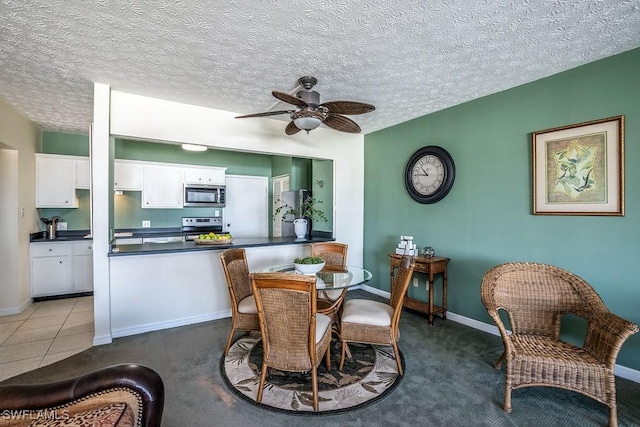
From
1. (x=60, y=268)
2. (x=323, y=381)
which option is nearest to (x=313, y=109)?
(x=323, y=381)

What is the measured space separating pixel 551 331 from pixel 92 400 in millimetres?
2904

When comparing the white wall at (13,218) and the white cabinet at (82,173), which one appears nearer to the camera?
the white wall at (13,218)

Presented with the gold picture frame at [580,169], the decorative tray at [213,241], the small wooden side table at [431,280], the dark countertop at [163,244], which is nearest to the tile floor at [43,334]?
the dark countertop at [163,244]

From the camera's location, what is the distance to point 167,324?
3.36m

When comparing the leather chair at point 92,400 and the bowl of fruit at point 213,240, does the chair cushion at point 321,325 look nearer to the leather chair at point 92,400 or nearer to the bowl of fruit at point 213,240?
the leather chair at point 92,400

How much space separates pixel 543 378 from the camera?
198 centimetres

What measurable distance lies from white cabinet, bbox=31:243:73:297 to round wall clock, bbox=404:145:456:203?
16.6 feet

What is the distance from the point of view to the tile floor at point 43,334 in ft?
8.65

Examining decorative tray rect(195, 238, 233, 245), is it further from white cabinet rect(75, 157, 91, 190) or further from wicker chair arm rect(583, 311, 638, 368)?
wicker chair arm rect(583, 311, 638, 368)

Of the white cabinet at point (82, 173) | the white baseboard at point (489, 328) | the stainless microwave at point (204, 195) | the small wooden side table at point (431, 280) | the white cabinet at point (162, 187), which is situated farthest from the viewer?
the stainless microwave at point (204, 195)

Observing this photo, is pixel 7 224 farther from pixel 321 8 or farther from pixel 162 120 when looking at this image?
pixel 321 8

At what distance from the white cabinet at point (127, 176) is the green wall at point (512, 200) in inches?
163

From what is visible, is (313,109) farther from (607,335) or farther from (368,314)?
(607,335)

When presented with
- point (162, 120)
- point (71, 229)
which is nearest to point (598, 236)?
point (162, 120)
